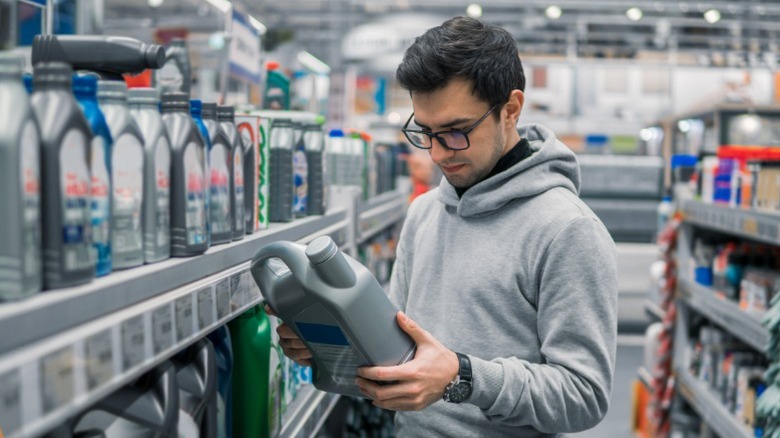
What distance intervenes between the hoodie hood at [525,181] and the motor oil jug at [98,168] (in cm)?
90

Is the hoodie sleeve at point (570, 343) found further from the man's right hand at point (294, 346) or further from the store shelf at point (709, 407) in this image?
the store shelf at point (709, 407)

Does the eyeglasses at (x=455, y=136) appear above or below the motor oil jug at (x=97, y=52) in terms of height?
below

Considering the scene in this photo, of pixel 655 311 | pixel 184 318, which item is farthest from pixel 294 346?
pixel 655 311

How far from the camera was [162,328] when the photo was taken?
3.85ft

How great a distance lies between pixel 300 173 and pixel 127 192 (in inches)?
41.2

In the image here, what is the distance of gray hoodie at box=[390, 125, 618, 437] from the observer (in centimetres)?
164

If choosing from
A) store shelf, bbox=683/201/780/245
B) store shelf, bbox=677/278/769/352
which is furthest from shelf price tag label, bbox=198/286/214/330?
store shelf, bbox=683/201/780/245

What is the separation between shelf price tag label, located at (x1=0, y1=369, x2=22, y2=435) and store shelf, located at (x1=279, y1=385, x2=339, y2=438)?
1204 mm

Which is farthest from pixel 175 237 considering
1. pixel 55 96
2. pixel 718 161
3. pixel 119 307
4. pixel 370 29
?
pixel 370 29

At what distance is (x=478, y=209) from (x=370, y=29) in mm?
7741

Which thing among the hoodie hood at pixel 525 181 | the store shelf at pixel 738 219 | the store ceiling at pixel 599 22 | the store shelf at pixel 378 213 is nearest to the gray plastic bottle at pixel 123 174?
the hoodie hood at pixel 525 181

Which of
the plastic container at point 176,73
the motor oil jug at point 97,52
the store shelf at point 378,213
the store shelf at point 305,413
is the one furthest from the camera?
the store shelf at point 378,213

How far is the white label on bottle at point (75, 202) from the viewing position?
101 cm

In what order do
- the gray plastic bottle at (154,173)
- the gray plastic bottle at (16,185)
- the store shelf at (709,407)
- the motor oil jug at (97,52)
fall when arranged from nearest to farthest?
1. the gray plastic bottle at (16,185)
2. the gray plastic bottle at (154,173)
3. the motor oil jug at (97,52)
4. the store shelf at (709,407)
